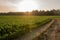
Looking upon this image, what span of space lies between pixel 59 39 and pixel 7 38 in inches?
148

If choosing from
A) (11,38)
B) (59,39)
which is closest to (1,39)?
(11,38)

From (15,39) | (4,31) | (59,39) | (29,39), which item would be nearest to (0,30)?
(4,31)

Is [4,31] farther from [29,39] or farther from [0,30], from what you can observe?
[29,39]

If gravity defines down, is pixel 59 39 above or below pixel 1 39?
below

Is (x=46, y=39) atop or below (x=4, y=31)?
below

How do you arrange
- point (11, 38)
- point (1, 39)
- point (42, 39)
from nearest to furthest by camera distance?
1. point (1, 39)
2. point (11, 38)
3. point (42, 39)

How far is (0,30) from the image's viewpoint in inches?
326

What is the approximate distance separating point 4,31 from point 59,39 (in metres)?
3.36

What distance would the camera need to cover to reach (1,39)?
23.1ft

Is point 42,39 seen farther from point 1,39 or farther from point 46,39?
point 1,39

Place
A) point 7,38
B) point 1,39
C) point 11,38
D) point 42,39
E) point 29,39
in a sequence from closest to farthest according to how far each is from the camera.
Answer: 1. point 1,39
2. point 7,38
3. point 11,38
4. point 29,39
5. point 42,39

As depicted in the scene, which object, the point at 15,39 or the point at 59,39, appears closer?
the point at 15,39

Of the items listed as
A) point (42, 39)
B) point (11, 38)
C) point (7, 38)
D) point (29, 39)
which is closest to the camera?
point (7, 38)

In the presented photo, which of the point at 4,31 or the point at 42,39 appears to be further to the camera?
the point at 42,39
